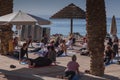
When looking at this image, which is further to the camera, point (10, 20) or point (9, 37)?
point (9, 37)

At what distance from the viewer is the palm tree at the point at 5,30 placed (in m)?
22.3

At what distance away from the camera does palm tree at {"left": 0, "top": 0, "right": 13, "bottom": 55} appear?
2231cm

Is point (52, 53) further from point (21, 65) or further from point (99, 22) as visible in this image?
point (99, 22)

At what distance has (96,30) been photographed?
51.5 feet

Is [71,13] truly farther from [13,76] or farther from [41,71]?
[13,76]

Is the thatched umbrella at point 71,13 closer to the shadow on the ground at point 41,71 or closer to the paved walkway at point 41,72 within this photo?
the paved walkway at point 41,72

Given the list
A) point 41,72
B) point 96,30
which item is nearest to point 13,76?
point 41,72

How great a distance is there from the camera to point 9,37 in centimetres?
2273

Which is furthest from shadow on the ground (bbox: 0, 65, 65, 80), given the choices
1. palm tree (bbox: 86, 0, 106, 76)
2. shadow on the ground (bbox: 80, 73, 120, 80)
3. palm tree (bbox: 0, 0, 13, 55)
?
palm tree (bbox: 0, 0, 13, 55)

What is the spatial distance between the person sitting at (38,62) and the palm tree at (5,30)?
5183 mm

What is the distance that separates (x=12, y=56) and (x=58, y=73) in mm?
6175

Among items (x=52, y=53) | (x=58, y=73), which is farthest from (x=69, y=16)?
(x=58, y=73)

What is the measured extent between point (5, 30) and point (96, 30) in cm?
844

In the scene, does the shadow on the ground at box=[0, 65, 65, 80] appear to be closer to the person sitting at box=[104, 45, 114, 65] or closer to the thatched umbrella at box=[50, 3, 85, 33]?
the person sitting at box=[104, 45, 114, 65]
